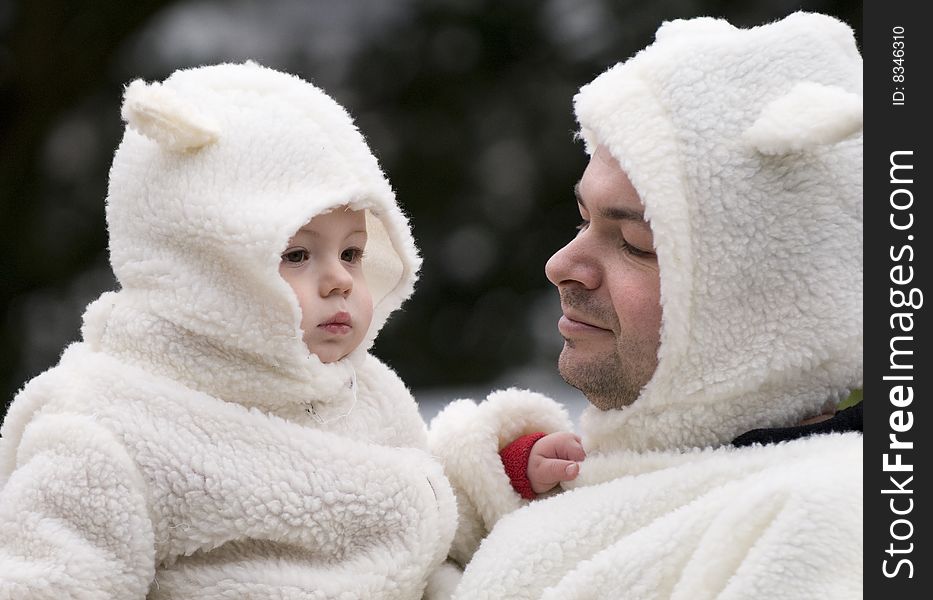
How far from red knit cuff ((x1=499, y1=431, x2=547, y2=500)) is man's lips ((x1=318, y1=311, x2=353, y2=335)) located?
337 millimetres

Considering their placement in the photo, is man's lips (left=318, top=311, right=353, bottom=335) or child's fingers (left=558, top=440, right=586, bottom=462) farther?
child's fingers (left=558, top=440, right=586, bottom=462)

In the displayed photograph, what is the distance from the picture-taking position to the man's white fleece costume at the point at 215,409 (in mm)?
1581

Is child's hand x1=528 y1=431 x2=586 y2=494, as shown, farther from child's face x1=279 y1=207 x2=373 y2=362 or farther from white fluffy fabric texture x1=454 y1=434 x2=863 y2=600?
child's face x1=279 y1=207 x2=373 y2=362

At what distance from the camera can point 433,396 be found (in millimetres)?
5719

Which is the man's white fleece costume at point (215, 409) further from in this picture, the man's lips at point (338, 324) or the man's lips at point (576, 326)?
the man's lips at point (576, 326)

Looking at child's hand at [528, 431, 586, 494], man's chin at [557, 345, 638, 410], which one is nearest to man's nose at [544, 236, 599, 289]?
man's chin at [557, 345, 638, 410]

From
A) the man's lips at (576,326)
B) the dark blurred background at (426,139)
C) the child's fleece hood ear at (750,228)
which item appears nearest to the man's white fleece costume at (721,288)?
the child's fleece hood ear at (750,228)

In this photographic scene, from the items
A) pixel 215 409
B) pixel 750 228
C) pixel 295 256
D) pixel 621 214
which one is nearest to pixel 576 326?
pixel 621 214

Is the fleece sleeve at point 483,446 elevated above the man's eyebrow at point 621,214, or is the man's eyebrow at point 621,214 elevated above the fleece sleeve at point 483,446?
the man's eyebrow at point 621,214

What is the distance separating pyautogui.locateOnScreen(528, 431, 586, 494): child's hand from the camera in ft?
6.09

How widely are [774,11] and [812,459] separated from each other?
4.42 metres

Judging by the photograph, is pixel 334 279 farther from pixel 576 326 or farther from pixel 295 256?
pixel 576 326

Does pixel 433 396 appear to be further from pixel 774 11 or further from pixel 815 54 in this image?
pixel 815 54
